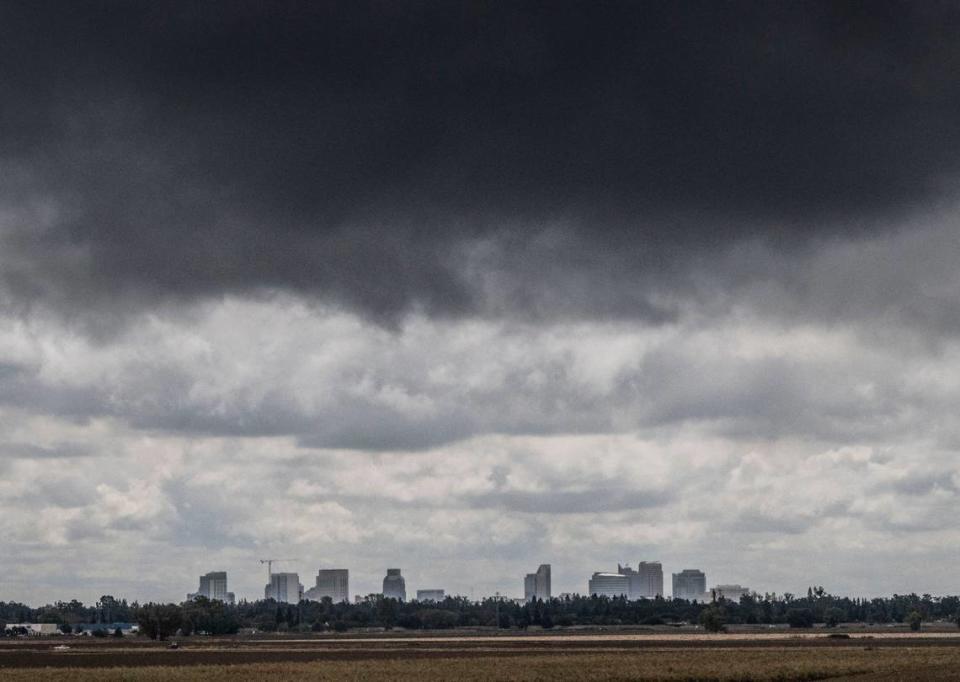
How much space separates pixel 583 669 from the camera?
120m

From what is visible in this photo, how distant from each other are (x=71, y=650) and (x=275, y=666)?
67668 mm

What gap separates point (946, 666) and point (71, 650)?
388ft

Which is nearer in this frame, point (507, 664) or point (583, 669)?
point (583, 669)

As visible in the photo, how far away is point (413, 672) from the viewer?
118 meters

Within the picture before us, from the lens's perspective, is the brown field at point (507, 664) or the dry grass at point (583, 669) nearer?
the dry grass at point (583, 669)

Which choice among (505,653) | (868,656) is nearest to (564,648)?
(505,653)

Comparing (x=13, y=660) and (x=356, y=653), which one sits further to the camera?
(x=356, y=653)

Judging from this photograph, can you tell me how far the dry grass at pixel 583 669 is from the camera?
111 meters

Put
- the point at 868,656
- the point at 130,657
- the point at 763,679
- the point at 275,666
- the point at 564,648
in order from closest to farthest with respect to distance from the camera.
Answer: the point at 763,679
the point at 275,666
the point at 868,656
the point at 130,657
the point at 564,648

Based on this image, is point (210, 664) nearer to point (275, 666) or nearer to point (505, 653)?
point (275, 666)

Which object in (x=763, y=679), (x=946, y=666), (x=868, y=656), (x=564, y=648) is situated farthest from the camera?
(x=564, y=648)

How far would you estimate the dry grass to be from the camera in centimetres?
11106

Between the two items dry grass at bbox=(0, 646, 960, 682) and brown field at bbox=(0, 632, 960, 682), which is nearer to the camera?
dry grass at bbox=(0, 646, 960, 682)

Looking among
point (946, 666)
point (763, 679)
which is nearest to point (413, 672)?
point (763, 679)
